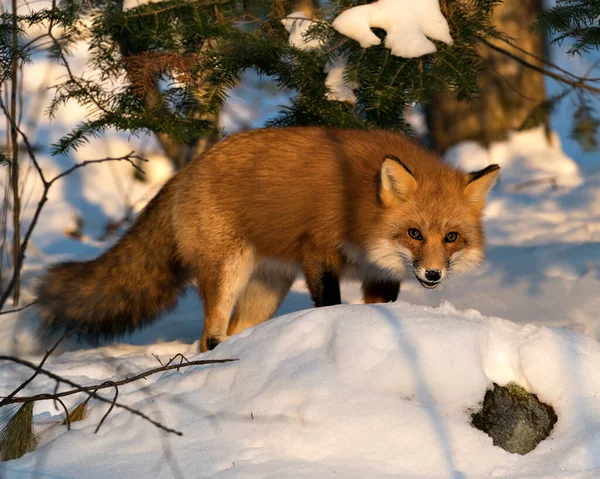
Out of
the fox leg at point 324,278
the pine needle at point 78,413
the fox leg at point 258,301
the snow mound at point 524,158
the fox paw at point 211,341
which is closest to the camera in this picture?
the pine needle at point 78,413

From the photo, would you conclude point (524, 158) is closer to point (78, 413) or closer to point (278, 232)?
point (278, 232)

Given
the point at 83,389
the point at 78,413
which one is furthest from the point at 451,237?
the point at 83,389

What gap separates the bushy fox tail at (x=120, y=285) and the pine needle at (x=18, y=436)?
2.03 m

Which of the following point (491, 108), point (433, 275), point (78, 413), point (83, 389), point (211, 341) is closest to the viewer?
point (83, 389)

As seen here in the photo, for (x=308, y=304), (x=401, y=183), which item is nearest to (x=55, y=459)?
(x=401, y=183)

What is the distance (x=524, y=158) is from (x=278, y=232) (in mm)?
5530

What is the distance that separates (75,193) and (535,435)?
7.65 meters

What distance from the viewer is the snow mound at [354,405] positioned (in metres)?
2.54

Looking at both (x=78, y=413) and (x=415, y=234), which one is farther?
(x=415, y=234)

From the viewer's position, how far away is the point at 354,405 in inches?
106

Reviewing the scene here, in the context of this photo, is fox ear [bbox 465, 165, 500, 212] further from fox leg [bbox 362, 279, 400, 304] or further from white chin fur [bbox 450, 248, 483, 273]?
fox leg [bbox 362, 279, 400, 304]

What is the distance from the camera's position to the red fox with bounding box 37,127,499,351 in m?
4.35

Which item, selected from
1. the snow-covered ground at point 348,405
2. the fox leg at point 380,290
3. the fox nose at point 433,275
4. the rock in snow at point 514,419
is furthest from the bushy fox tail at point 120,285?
the rock in snow at point 514,419

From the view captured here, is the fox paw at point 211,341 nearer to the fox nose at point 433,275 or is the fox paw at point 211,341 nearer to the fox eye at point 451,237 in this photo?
the fox nose at point 433,275
